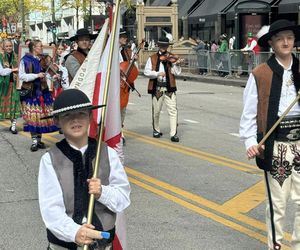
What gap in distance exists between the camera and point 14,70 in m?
11.2

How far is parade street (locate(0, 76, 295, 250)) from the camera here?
536cm

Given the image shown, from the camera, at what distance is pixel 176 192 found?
6.90 metres

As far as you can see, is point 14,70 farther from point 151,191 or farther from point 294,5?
point 294,5

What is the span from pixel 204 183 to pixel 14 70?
5.38 m

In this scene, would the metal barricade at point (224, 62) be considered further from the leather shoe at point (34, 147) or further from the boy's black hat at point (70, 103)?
the boy's black hat at point (70, 103)

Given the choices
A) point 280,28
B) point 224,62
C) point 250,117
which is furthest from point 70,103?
point 224,62

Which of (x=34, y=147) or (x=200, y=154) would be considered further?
(x=34, y=147)

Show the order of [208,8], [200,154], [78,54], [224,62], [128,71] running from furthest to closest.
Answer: [208,8] < [224,62] < [128,71] < [200,154] < [78,54]

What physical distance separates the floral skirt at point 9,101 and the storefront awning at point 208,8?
21187mm

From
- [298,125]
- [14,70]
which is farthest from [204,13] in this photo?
[298,125]

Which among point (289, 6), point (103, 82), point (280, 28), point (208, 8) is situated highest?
point (208, 8)

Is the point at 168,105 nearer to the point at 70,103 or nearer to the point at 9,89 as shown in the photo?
the point at 9,89

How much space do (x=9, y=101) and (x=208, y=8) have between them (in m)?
23.6

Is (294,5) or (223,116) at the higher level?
(294,5)
